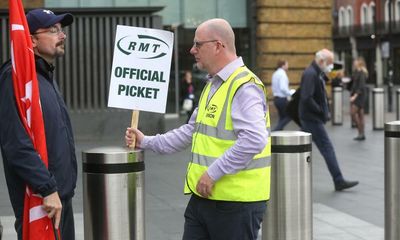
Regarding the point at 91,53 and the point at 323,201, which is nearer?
the point at 323,201

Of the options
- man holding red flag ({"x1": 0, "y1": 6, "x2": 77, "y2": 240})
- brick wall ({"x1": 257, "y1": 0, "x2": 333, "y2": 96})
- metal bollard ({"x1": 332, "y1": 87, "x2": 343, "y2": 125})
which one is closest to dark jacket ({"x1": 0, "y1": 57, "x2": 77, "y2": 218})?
man holding red flag ({"x1": 0, "y1": 6, "x2": 77, "y2": 240})

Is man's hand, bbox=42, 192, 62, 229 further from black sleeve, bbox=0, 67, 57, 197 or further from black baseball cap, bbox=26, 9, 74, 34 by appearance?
black baseball cap, bbox=26, 9, 74, 34

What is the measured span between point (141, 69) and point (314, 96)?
554 centimetres

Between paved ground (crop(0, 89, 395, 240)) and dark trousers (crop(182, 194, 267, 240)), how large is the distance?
9.24 ft

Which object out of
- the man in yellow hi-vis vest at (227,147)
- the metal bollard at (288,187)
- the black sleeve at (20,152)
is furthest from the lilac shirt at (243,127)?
the metal bollard at (288,187)

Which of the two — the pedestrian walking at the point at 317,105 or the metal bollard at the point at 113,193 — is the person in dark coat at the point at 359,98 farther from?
the metal bollard at the point at 113,193

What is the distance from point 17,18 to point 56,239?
1.22 metres

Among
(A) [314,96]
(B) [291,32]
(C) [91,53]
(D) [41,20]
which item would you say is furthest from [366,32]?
(D) [41,20]

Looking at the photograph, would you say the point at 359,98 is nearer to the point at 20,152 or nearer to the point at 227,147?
the point at 227,147

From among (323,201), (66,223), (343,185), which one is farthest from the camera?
(343,185)

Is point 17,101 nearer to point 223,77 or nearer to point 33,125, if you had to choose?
point 33,125

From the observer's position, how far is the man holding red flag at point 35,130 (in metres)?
4.00

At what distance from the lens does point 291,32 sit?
71.6ft

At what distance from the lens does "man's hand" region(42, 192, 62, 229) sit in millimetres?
4035
